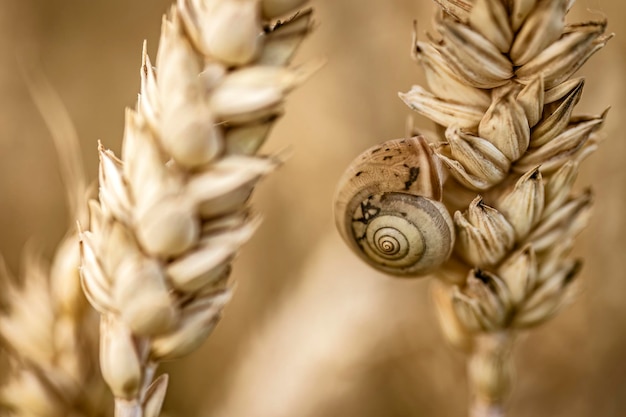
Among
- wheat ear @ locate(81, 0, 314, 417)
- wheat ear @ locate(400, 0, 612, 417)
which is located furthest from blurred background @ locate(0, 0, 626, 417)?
wheat ear @ locate(81, 0, 314, 417)

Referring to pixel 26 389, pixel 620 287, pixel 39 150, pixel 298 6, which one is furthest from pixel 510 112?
pixel 39 150

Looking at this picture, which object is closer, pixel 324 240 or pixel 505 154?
pixel 505 154

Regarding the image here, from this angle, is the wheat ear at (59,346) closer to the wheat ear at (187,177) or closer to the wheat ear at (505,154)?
the wheat ear at (187,177)

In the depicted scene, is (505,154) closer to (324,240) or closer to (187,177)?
(187,177)

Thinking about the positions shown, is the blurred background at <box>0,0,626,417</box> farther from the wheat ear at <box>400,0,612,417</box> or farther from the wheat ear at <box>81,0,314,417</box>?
the wheat ear at <box>81,0,314,417</box>

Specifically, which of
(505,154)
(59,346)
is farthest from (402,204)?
(59,346)
